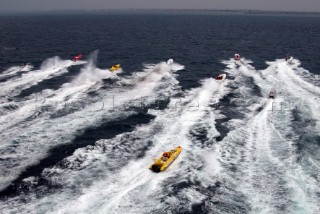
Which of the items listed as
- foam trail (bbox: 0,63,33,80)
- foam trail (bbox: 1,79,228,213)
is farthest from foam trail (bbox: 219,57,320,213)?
foam trail (bbox: 0,63,33,80)

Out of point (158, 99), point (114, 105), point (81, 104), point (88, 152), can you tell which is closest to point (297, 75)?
point (158, 99)

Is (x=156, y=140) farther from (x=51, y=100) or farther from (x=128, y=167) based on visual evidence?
(x=51, y=100)

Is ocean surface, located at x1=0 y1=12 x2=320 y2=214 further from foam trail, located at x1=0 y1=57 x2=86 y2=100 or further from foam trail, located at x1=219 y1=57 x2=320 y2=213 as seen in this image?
foam trail, located at x1=0 y1=57 x2=86 y2=100

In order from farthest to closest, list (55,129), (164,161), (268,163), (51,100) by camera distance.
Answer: (51,100), (55,129), (268,163), (164,161)

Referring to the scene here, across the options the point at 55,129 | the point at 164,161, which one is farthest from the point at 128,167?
the point at 55,129

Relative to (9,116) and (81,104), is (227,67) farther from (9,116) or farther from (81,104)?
(9,116)

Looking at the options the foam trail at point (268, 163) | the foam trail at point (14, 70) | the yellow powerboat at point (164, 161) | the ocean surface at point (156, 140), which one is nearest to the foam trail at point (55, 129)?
the ocean surface at point (156, 140)
